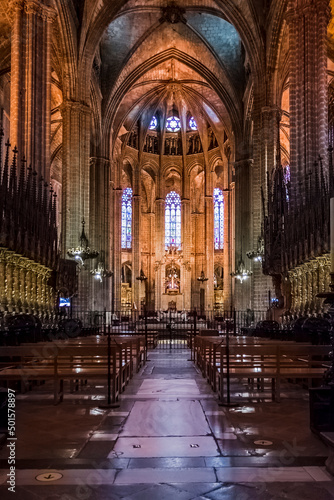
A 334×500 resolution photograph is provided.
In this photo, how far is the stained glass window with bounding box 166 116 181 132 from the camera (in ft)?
156

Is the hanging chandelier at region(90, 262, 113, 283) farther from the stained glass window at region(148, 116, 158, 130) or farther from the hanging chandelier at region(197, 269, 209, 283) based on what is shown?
the stained glass window at region(148, 116, 158, 130)

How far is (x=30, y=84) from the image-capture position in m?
16.8

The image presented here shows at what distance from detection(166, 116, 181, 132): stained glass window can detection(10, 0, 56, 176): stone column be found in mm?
30613

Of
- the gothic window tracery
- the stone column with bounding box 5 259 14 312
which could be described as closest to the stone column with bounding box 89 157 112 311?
the gothic window tracery

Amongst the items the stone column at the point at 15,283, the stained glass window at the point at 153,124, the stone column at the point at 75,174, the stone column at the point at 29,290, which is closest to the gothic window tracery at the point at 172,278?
the stained glass window at the point at 153,124

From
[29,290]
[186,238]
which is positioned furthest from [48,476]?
[186,238]

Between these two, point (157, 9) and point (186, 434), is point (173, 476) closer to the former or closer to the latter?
point (186, 434)

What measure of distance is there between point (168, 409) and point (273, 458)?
2633 mm

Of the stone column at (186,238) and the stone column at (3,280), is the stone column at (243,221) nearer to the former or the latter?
the stone column at (186,238)

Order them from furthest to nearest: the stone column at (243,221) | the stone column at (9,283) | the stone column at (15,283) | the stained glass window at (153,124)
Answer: the stained glass window at (153,124), the stone column at (243,221), the stone column at (15,283), the stone column at (9,283)

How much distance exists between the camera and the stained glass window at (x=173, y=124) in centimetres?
4759

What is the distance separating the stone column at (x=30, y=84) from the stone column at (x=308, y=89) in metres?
8.18

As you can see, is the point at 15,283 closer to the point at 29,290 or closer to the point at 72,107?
the point at 29,290

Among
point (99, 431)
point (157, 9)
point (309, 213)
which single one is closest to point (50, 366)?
point (99, 431)
